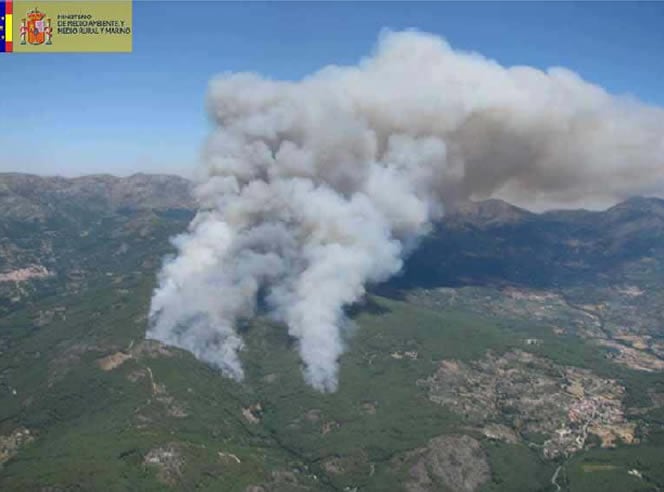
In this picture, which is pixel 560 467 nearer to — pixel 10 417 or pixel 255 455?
pixel 255 455

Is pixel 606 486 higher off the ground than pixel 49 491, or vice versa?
pixel 49 491

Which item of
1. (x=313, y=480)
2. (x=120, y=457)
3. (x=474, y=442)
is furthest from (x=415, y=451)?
(x=120, y=457)

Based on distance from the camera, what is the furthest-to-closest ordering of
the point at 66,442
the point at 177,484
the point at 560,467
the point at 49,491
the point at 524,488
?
the point at 560,467
the point at 524,488
the point at 66,442
the point at 177,484
the point at 49,491

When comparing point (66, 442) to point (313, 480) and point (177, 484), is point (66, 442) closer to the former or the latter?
point (177, 484)

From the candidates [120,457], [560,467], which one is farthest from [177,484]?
[560,467]

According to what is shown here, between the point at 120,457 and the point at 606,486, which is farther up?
the point at 120,457

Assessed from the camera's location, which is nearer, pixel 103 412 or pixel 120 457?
pixel 120 457

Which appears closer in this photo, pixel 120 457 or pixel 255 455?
pixel 120 457

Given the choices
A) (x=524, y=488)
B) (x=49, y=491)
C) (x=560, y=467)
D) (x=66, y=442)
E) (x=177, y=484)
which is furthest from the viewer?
(x=560, y=467)
